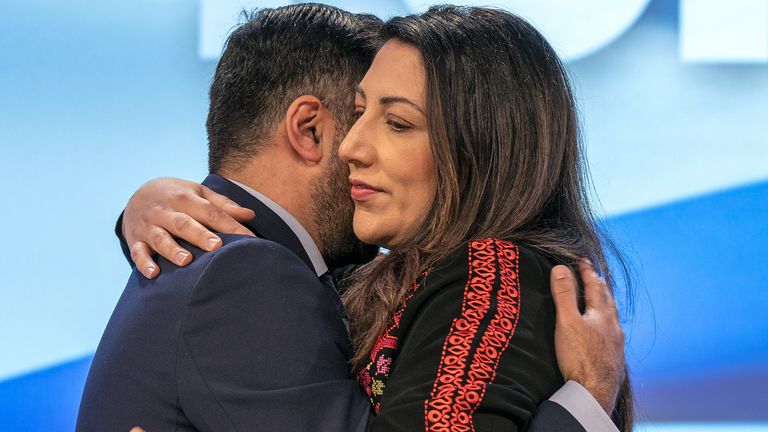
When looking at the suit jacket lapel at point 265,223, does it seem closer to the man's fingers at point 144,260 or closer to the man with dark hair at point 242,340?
the man with dark hair at point 242,340

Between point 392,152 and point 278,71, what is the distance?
0.48 meters

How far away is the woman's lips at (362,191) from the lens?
176 cm

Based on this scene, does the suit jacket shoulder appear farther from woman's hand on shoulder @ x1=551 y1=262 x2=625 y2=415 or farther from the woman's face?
woman's hand on shoulder @ x1=551 y1=262 x2=625 y2=415

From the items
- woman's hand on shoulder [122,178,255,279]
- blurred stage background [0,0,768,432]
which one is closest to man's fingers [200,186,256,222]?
woman's hand on shoulder [122,178,255,279]

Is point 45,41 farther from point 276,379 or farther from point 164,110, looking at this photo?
point 276,379

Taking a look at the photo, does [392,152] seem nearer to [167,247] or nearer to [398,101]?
[398,101]

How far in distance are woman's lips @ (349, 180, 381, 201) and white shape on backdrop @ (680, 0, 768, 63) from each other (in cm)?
176

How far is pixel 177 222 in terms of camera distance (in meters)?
1.75

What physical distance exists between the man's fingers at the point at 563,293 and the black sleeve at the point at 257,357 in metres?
0.34

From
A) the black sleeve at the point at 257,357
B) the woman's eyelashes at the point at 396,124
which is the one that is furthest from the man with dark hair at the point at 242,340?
the woman's eyelashes at the point at 396,124

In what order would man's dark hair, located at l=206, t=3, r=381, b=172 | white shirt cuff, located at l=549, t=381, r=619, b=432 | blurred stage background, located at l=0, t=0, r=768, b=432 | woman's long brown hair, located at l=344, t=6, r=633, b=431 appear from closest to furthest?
Answer: white shirt cuff, located at l=549, t=381, r=619, b=432, woman's long brown hair, located at l=344, t=6, r=633, b=431, man's dark hair, located at l=206, t=3, r=381, b=172, blurred stage background, located at l=0, t=0, r=768, b=432

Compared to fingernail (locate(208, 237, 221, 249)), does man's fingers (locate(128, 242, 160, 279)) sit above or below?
below

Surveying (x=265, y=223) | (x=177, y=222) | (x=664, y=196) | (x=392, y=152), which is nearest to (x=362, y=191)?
(x=392, y=152)

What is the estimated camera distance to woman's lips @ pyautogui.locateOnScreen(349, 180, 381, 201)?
1.76 m
